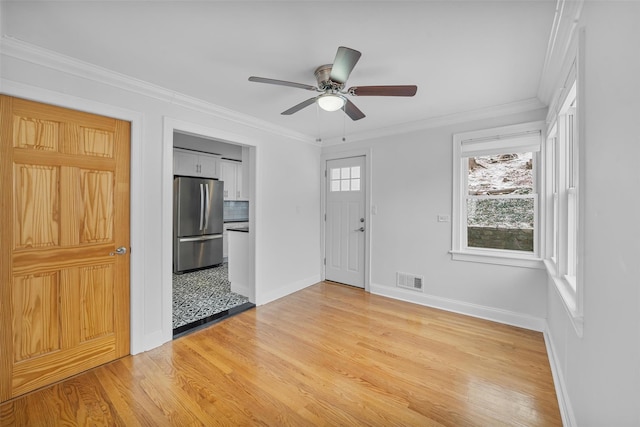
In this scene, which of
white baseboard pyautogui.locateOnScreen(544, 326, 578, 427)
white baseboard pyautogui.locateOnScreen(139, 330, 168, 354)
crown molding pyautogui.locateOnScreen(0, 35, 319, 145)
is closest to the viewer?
white baseboard pyautogui.locateOnScreen(544, 326, 578, 427)

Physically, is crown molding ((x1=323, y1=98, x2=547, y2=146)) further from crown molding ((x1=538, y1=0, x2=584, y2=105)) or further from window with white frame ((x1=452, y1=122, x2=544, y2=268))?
crown molding ((x1=538, y1=0, x2=584, y2=105))

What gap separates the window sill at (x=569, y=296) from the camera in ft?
4.77

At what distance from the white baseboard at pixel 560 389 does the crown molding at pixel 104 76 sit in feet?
12.2

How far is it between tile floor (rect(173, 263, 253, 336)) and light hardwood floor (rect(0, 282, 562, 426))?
375 mm

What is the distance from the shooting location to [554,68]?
205 cm

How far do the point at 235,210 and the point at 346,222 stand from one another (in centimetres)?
315

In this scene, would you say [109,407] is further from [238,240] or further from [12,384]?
[238,240]

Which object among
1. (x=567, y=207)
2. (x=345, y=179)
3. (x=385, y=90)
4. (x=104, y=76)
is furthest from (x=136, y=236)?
(x=567, y=207)

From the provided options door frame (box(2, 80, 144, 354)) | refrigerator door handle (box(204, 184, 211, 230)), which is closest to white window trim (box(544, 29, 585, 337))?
door frame (box(2, 80, 144, 354))

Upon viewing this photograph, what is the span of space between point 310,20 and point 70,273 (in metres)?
2.52

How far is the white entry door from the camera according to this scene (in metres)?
4.27

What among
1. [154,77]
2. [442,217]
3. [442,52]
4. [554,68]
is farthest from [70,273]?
[554,68]

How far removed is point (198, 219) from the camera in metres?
5.27

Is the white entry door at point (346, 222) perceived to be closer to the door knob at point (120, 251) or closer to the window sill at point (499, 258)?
the window sill at point (499, 258)
